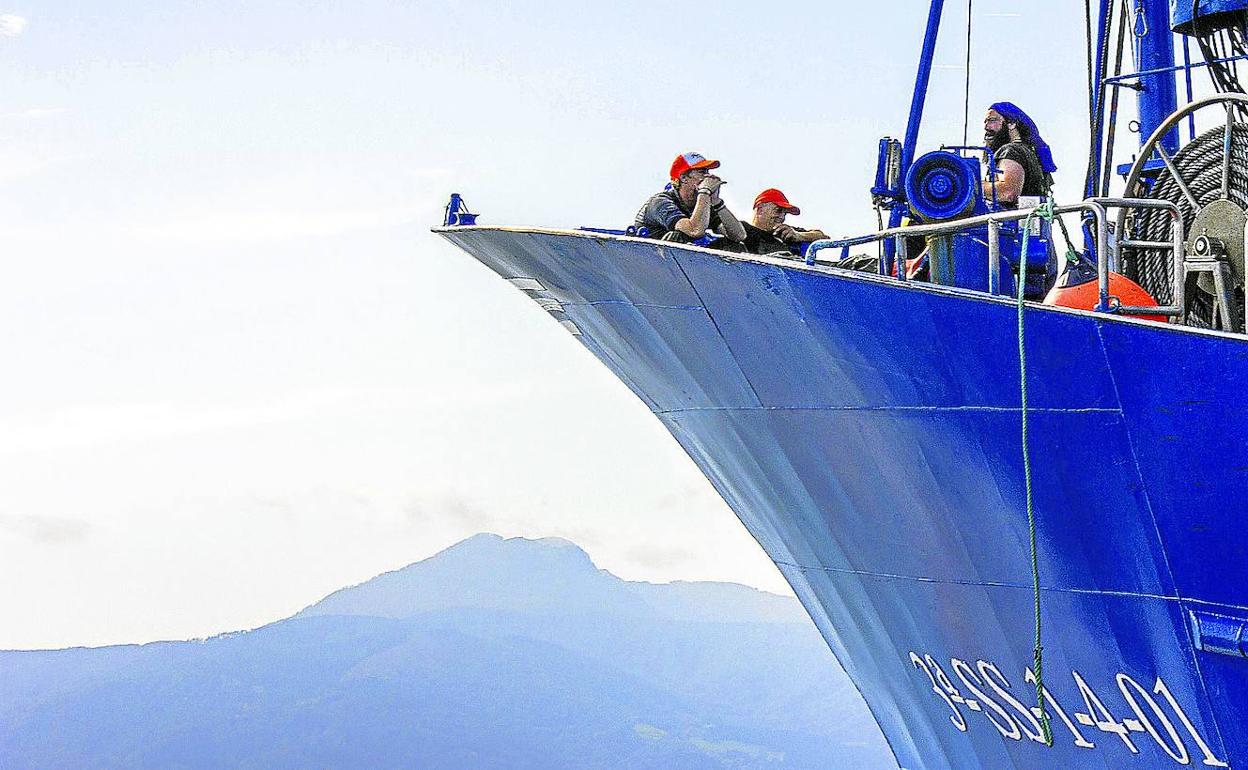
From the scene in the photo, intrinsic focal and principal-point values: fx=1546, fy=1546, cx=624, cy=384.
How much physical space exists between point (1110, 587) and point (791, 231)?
3.76m

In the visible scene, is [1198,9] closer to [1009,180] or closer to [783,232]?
[1009,180]

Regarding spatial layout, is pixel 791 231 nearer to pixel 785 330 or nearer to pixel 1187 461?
pixel 785 330

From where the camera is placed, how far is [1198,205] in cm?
794

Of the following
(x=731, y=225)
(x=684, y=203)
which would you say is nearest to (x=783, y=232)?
(x=731, y=225)

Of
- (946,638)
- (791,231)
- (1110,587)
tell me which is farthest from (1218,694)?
(791,231)

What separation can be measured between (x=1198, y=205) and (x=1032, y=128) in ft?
8.07

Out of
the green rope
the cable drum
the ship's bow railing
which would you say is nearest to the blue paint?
the cable drum

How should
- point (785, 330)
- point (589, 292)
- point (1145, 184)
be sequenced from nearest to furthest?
point (785, 330) < point (1145, 184) < point (589, 292)

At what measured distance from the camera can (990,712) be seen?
8648 millimetres

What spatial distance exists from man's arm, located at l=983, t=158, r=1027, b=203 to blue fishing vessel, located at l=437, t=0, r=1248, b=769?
749 mm

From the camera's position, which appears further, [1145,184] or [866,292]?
[1145,184]

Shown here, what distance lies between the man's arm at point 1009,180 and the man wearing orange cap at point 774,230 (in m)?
1.25

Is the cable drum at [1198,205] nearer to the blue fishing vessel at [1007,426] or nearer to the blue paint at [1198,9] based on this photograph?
the blue fishing vessel at [1007,426]

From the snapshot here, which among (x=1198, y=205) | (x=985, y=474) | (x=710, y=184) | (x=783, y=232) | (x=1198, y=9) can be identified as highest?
(x=1198, y=9)
